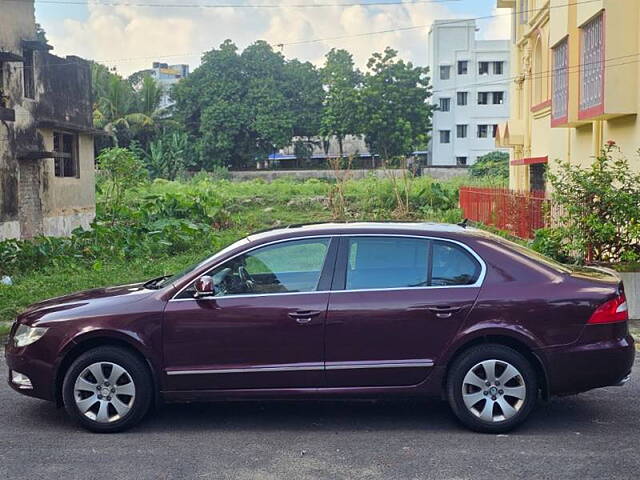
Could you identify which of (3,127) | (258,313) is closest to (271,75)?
(3,127)

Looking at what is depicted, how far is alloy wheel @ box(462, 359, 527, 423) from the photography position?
19.7 feet

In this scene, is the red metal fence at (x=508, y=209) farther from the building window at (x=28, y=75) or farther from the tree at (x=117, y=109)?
the tree at (x=117, y=109)

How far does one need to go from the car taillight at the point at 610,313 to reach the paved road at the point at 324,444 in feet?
2.75

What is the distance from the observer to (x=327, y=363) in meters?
6.07

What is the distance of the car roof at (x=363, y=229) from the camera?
6.40m

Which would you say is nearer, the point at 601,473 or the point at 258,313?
the point at 601,473

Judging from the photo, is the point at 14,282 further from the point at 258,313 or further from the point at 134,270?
the point at 258,313

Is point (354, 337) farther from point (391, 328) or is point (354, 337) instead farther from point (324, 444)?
point (324, 444)

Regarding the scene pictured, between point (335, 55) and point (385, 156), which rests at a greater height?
point (335, 55)

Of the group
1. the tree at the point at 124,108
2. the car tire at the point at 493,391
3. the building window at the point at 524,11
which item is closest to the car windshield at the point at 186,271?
the car tire at the point at 493,391

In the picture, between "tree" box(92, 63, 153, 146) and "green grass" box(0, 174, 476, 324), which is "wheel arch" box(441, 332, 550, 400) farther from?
"tree" box(92, 63, 153, 146)

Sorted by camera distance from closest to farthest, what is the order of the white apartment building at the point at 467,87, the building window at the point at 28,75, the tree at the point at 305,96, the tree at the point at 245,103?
the building window at the point at 28,75, the tree at the point at 245,103, the tree at the point at 305,96, the white apartment building at the point at 467,87

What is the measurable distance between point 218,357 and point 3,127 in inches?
533

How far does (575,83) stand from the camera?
17188mm
